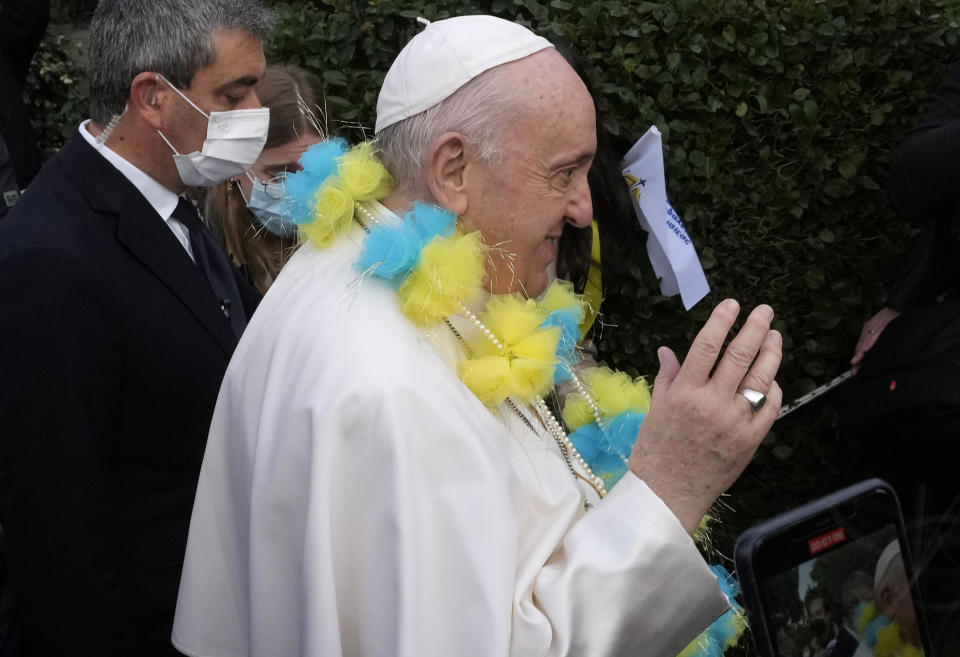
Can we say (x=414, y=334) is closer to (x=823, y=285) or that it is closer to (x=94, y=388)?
(x=94, y=388)

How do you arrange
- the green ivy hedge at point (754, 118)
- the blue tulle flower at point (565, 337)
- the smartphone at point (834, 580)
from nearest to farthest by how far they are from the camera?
the smartphone at point (834, 580) < the blue tulle flower at point (565, 337) < the green ivy hedge at point (754, 118)

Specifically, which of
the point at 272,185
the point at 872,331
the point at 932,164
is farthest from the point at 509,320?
the point at 872,331

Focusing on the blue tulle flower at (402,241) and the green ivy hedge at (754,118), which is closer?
the blue tulle flower at (402,241)

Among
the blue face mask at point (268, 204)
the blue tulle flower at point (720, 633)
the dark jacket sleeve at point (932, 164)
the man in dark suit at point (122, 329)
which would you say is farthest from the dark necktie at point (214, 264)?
the dark jacket sleeve at point (932, 164)

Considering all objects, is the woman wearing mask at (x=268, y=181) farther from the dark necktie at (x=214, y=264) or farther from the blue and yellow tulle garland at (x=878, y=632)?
the blue and yellow tulle garland at (x=878, y=632)

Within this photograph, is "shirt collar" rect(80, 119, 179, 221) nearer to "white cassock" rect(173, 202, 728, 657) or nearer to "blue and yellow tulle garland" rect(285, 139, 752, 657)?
"blue and yellow tulle garland" rect(285, 139, 752, 657)

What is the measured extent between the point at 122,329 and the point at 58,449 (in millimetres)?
Result: 316

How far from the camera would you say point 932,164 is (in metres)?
3.11

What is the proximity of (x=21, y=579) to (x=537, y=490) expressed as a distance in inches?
→ 46.5

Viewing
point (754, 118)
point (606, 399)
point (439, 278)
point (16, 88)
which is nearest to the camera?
point (439, 278)

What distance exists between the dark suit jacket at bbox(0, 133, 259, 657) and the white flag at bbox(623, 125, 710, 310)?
1375 millimetres

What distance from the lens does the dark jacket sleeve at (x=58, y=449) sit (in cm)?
219

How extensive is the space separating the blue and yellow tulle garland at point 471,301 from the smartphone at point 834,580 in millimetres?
593

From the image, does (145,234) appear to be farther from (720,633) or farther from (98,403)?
(720,633)
